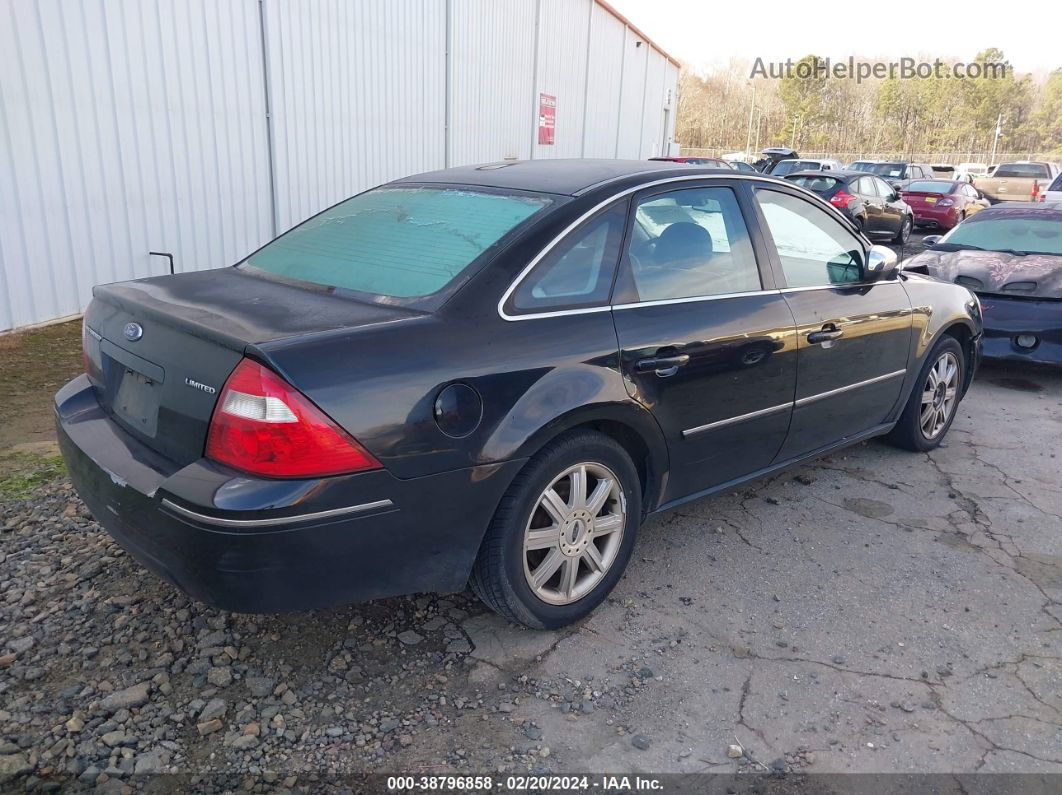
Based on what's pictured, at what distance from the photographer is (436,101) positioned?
11.9 metres

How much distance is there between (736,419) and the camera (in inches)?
137

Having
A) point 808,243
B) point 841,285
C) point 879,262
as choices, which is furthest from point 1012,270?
point 808,243

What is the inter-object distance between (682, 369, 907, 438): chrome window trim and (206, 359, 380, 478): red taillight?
59.2 inches

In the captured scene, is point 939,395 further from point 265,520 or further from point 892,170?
point 892,170

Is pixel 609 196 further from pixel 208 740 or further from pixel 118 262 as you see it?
pixel 118 262

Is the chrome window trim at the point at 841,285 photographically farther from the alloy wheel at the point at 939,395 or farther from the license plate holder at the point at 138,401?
the license plate holder at the point at 138,401

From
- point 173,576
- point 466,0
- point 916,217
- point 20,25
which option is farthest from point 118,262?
point 916,217

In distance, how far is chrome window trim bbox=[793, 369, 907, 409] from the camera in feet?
12.5

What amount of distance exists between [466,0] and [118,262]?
293 inches

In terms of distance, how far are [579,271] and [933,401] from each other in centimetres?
302

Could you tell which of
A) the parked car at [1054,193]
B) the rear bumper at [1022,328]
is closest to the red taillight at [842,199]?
the parked car at [1054,193]

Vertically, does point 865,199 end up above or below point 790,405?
above

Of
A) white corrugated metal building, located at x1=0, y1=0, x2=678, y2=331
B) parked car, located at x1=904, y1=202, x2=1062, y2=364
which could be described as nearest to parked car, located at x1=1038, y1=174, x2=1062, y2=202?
parked car, located at x1=904, y1=202, x2=1062, y2=364

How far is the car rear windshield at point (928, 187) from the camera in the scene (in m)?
19.0
